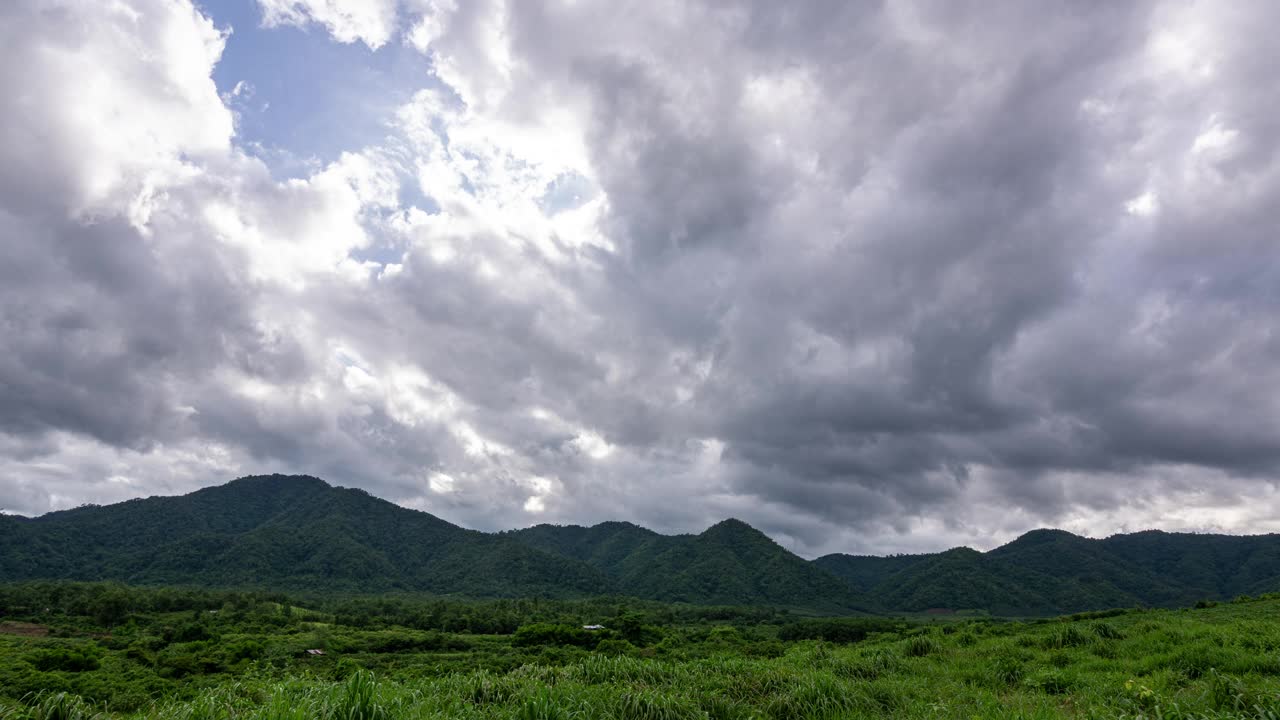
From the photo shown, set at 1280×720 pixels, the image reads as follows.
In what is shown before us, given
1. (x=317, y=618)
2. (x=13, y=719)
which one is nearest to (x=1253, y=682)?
(x=13, y=719)

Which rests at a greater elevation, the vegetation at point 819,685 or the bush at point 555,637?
the vegetation at point 819,685

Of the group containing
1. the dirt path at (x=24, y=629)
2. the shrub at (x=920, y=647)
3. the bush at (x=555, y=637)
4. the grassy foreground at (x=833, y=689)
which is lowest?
the bush at (x=555, y=637)

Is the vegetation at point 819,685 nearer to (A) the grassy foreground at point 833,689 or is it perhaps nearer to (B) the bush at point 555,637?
(A) the grassy foreground at point 833,689

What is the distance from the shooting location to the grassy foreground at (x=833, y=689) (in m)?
10.6

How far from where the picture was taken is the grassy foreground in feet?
34.7

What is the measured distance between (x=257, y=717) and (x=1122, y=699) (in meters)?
16.0

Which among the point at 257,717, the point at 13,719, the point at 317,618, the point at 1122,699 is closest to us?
the point at 257,717

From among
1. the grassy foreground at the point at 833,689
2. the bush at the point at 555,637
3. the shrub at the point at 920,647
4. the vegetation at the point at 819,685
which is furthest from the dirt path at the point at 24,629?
the shrub at the point at 920,647

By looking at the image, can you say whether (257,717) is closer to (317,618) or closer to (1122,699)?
(1122,699)

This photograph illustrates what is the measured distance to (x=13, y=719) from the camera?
9.43 metres

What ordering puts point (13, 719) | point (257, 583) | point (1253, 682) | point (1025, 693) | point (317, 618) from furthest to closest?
1. point (257, 583)
2. point (317, 618)
3. point (1025, 693)
4. point (1253, 682)
5. point (13, 719)

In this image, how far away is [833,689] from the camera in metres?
14.6

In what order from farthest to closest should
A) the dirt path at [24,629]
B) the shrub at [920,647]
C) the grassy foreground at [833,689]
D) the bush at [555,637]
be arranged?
the bush at [555,637], the dirt path at [24,629], the shrub at [920,647], the grassy foreground at [833,689]

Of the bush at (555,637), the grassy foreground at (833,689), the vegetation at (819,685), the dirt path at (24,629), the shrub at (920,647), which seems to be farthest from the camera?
the bush at (555,637)
